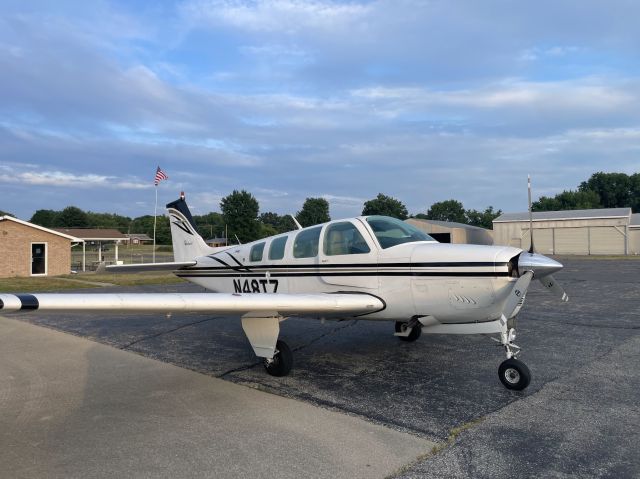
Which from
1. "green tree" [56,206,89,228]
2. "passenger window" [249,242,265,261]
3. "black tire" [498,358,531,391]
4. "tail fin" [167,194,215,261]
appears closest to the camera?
"black tire" [498,358,531,391]

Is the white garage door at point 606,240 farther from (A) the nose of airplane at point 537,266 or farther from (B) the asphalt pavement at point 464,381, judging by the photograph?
(A) the nose of airplane at point 537,266

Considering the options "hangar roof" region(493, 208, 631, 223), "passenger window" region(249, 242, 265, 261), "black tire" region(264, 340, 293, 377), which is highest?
"hangar roof" region(493, 208, 631, 223)

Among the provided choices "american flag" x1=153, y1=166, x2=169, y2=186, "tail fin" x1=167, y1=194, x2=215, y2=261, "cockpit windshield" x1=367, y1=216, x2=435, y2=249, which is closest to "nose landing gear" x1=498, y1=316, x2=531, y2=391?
"cockpit windshield" x1=367, y1=216, x2=435, y2=249

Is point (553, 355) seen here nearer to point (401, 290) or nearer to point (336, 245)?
point (401, 290)

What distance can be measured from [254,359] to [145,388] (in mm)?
1880

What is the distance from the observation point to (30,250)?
87.7 feet

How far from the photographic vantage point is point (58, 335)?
9.54 m

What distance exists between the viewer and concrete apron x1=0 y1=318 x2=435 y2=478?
11.8ft

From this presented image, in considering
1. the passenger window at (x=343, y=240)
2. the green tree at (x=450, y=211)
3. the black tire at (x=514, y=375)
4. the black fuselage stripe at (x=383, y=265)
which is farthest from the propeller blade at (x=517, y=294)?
the green tree at (x=450, y=211)

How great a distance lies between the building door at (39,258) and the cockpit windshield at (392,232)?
27.3 m

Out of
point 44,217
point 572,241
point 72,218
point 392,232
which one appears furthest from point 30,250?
point 44,217

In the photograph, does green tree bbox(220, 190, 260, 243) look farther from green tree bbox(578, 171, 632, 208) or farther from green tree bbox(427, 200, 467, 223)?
green tree bbox(578, 171, 632, 208)

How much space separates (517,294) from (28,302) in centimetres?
489

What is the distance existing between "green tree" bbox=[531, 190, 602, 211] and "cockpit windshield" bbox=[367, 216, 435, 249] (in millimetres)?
89704
